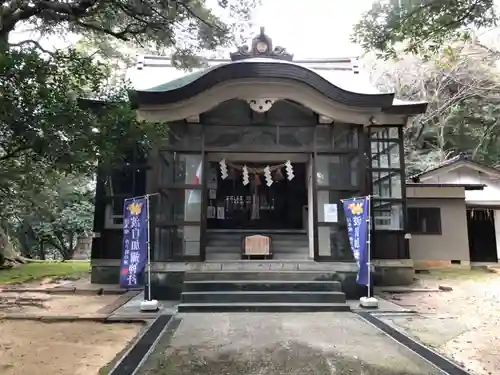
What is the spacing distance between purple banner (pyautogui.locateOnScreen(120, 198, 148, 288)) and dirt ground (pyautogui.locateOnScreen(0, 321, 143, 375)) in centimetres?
151

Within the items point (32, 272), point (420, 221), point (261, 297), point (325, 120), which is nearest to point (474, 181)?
point (420, 221)

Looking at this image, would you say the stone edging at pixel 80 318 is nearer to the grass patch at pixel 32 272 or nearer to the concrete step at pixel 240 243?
the grass patch at pixel 32 272

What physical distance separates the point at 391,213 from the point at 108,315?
7.07m

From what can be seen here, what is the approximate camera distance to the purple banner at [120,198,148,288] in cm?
751

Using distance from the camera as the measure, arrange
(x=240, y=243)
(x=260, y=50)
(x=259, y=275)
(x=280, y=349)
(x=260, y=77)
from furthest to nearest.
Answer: (x=240, y=243) < (x=260, y=50) < (x=260, y=77) < (x=259, y=275) < (x=280, y=349)

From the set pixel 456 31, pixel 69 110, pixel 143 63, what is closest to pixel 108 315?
pixel 69 110

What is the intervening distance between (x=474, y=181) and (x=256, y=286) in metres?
10.3

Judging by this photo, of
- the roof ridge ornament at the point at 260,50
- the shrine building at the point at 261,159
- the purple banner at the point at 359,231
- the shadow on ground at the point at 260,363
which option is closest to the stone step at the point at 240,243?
the shrine building at the point at 261,159

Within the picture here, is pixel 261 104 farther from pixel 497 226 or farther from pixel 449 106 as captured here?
pixel 449 106

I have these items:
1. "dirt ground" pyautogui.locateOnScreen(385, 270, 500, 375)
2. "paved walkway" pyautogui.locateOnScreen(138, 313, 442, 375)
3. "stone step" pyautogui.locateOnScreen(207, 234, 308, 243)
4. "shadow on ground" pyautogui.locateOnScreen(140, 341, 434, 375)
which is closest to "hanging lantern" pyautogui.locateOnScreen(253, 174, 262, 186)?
"stone step" pyautogui.locateOnScreen(207, 234, 308, 243)

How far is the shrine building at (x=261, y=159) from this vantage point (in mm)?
8312

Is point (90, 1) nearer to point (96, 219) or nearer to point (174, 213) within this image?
point (174, 213)

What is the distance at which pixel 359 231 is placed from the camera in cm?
764

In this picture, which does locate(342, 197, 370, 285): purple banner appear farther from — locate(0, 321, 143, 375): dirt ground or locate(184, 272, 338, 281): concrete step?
locate(0, 321, 143, 375): dirt ground
